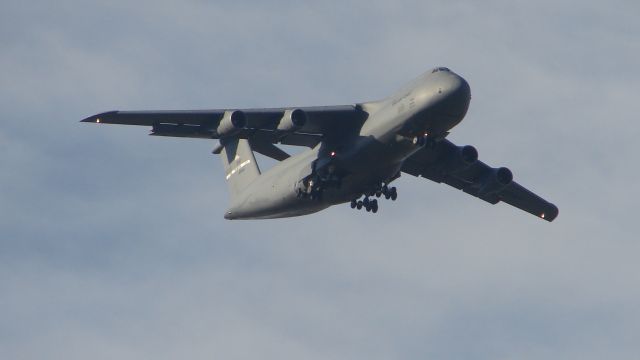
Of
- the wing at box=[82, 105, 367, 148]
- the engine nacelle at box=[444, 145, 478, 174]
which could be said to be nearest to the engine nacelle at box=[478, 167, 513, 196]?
the engine nacelle at box=[444, 145, 478, 174]

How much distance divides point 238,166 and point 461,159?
8055 mm

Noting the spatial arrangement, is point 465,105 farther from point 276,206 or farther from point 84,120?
point 84,120

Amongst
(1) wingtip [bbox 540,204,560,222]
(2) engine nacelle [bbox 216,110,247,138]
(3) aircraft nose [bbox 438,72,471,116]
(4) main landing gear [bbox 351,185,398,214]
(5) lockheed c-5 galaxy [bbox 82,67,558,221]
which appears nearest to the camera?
(3) aircraft nose [bbox 438,72,471,116]

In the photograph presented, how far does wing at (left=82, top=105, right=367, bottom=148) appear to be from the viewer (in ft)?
130

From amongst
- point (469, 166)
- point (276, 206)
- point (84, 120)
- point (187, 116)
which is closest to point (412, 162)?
point (469, 166)

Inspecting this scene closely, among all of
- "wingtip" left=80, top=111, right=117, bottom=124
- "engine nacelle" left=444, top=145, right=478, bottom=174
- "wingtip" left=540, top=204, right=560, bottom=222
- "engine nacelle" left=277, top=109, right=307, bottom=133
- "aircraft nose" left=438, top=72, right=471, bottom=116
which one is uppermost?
"wingtip" left=540, top=204, right=560, bottom=222

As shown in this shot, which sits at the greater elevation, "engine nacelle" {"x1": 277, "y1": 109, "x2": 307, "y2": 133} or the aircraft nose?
the aircraft nose

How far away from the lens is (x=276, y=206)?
42.8 metres

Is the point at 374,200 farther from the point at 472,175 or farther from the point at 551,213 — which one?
the point at 551,213

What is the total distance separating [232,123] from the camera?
39219mm

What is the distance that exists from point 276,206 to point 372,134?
14.9 feet

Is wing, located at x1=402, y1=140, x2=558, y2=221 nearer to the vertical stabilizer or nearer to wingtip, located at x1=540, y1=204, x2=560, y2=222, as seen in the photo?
wingtip, located at x1=540, y1=204, x2=560, y2=222

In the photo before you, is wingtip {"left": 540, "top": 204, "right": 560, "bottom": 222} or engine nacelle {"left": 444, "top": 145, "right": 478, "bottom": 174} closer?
engine nacelle {"left": 444, "top": 145, "right": 478, "bottom": 174}

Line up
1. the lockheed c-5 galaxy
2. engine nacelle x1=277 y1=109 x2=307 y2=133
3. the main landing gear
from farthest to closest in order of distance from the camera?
the main landing gear < engine nacelle x1=277 y1=109 x2=307 y2=133 < the lockheed c-5 galaxy
